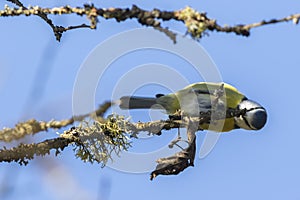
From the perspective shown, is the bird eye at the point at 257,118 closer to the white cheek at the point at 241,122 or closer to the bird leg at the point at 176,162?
the white cheek at the point at 241,122

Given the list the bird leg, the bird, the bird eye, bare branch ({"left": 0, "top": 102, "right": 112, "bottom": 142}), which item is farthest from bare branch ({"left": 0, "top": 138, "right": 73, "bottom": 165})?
the bird eye

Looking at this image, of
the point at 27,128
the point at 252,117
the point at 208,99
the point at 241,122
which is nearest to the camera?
the point at 27,128

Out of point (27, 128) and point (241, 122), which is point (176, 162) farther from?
point (241, 122)

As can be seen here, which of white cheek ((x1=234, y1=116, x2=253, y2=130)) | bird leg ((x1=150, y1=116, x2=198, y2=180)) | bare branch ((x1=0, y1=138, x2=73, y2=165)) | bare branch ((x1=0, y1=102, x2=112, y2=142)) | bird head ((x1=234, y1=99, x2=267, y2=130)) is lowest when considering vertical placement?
bare branch ((x1=0, y1=102, x2=112, y2=142))

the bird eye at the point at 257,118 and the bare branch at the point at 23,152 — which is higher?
the bird eye at the point at 257,118

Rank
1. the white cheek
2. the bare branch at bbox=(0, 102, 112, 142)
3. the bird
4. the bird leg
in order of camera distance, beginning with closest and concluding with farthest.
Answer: the bare branch at bbox=(0, 102, 112, 142), the bird leg, the bird, the white cheek

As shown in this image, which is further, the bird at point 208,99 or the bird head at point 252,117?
the bird head at point 252,117

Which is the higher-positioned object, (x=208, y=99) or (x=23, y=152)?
(x=208, y=99)

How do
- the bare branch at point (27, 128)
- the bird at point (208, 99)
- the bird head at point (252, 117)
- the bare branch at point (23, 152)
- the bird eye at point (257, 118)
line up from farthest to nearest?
1. the bird eye at point (257, 118)
2. the bird head at point (252, 117)
3. the bird at point (208, 99)
4. the bare branch at point (23, 152)
5. the bare branch at point (27, 128)

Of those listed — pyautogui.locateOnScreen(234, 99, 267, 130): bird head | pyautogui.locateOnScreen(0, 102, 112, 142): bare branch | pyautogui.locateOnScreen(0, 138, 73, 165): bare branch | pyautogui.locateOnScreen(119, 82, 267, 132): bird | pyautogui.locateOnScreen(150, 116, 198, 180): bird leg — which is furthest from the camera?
pyautogui.locateOnScreen(234, 99, 267, 130): bird head

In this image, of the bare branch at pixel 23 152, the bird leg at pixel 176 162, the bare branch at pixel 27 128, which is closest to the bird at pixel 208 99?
the bird leg at pixel 176 162

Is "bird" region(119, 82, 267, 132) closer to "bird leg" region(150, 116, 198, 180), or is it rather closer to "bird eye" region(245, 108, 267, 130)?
"bird eye" region(245, 108, 267, 130)

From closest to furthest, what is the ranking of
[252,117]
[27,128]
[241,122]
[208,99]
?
[27,128] → [208,99] → [241,122] → [252,117]

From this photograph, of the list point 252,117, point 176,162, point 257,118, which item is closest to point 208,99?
point 252,117
